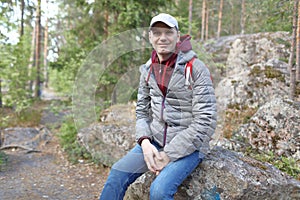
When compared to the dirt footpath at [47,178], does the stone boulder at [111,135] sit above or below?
above

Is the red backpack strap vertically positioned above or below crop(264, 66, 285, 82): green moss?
below

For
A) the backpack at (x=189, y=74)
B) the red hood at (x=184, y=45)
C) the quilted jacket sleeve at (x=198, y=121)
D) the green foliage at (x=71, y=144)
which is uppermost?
the red hood at (x=184, y=45)

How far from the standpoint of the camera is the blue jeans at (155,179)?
229 centimetres

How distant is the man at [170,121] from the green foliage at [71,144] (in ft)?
12.6

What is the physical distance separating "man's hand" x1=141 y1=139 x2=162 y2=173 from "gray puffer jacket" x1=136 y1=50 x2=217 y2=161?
107 mm

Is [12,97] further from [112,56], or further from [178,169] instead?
[178,169]

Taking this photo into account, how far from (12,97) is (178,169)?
335 inches

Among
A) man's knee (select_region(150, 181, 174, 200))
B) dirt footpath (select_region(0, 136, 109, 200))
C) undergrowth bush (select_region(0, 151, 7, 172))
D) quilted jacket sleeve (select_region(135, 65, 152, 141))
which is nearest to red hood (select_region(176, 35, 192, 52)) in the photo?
quilted jacket sleeve (select_region(135, 65, 152, 141))

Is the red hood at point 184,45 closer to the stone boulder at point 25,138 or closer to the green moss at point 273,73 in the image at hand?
the green moss at point 273,73

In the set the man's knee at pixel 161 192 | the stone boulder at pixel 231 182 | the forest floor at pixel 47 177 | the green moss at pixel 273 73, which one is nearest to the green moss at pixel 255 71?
the green moss at pixel 273 73

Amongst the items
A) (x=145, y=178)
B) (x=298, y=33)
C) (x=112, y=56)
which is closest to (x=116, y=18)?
(x=112, y=56)

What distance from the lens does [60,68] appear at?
25.1 feet

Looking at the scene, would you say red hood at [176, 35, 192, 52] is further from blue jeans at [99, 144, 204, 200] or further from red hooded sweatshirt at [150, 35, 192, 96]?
Result: blue jeans at [99, 144, 204, 200]

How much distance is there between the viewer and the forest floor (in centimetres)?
450
